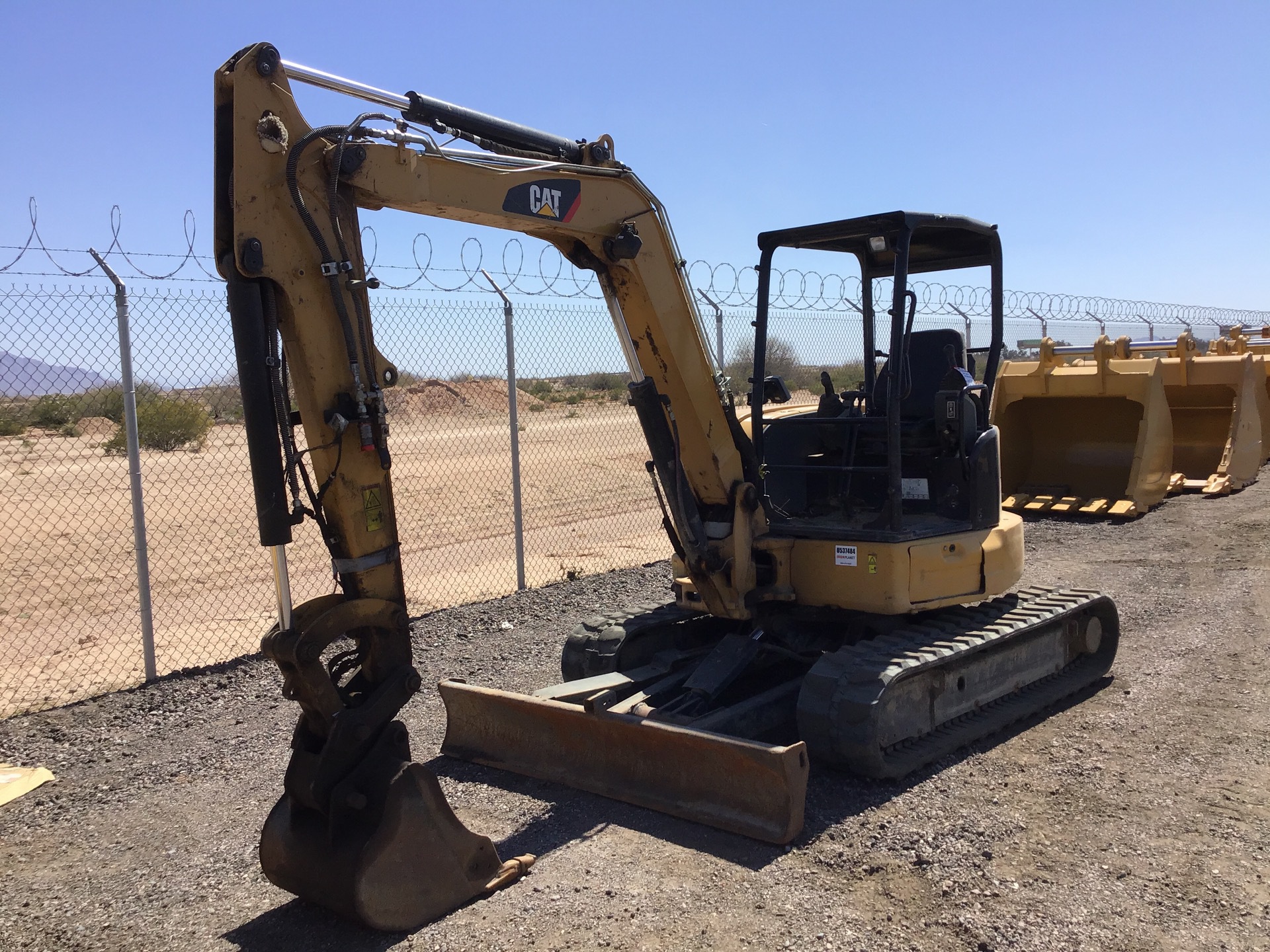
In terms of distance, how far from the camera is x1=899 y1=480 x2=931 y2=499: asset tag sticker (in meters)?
6.07

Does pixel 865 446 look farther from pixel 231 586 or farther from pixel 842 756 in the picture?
pixel 231 586

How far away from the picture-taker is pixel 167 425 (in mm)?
21094

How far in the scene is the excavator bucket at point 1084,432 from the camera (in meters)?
12.1

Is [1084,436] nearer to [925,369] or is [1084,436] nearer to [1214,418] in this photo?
[1214,418]

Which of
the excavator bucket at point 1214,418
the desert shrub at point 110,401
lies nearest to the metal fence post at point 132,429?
the desert shrub at point 110,401

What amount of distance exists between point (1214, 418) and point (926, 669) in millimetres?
10734

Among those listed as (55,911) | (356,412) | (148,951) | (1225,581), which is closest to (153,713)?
(55,911)

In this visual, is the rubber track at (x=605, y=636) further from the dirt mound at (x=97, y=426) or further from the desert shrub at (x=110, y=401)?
the dirt mound at (x=97, y=426)

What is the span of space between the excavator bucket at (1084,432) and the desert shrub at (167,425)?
49.6 feet

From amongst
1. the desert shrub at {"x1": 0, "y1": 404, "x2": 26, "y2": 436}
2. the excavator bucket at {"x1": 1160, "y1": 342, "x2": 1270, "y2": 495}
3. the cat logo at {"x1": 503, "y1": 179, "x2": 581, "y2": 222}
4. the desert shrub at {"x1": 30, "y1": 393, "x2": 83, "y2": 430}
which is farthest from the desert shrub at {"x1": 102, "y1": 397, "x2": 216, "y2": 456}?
the cat logo at {"x1": 503, "y1": 179, "x2": 581, "y2": 222}

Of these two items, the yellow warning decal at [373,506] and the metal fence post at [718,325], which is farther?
the metal fence post at [718,325]

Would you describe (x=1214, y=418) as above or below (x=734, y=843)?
above

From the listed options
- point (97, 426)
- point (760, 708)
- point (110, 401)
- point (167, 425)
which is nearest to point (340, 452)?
point (760, 708)

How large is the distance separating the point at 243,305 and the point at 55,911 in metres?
2.48
